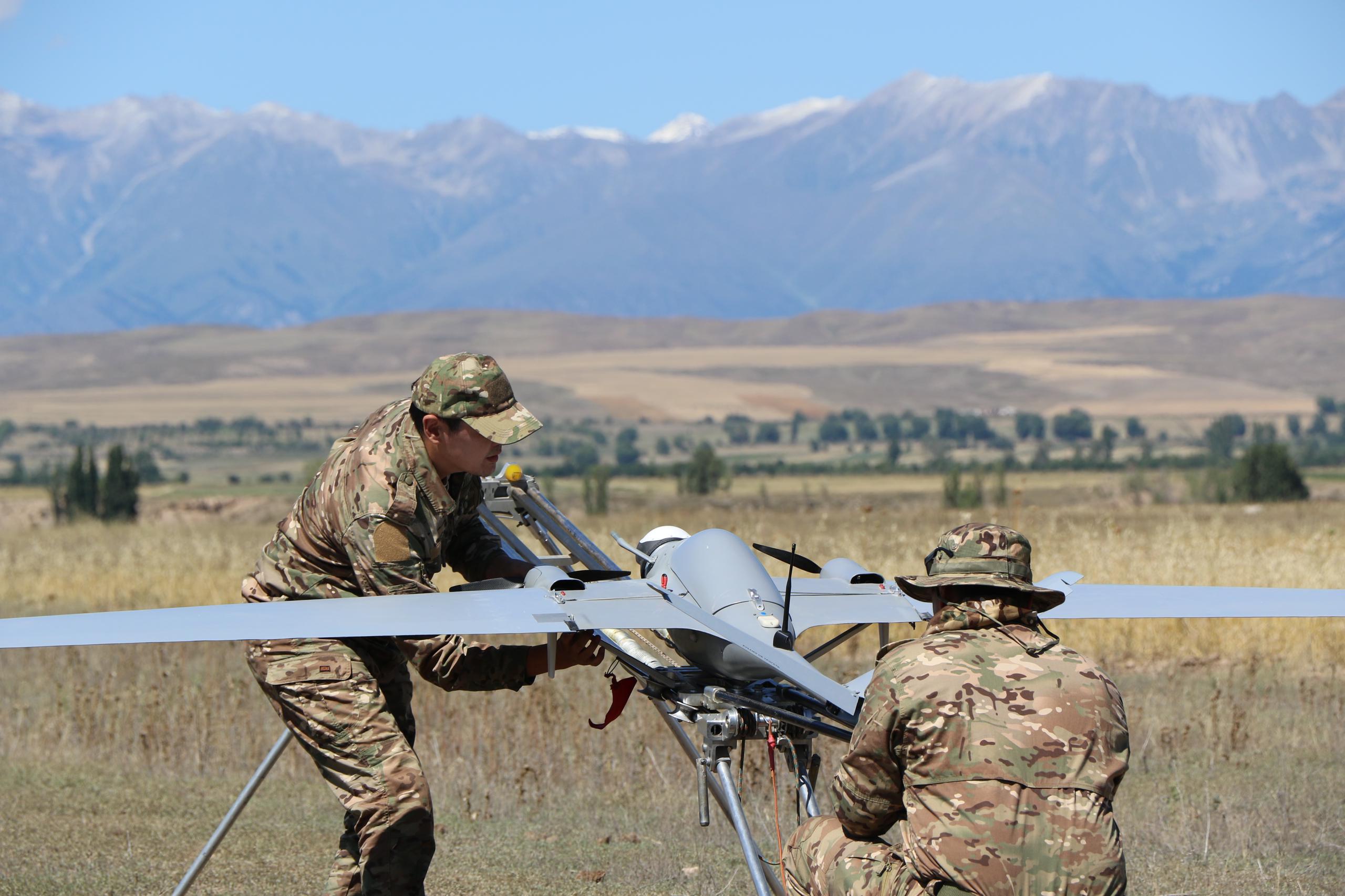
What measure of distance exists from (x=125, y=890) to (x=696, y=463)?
5423 centimetres

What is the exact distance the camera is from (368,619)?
167 inches

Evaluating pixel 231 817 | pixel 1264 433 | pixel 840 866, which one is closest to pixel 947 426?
pixel 1264 433

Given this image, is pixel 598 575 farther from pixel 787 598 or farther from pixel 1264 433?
pixel 1264 433

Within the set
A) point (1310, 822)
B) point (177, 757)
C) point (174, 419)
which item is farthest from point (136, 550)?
point (174, 419)

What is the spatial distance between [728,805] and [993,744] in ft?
3.24

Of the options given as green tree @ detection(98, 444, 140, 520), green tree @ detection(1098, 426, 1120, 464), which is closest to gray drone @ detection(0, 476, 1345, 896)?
green tree @ detection(98, 444, 140, 520)

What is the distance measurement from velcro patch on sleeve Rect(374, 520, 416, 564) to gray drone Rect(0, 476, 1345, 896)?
0.24 meters

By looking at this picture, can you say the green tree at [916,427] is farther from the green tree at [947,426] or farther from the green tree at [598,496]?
the green tree at [598,496]

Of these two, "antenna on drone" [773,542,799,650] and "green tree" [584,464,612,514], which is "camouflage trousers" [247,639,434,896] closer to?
"antenna on drone" [773,542,799,650]

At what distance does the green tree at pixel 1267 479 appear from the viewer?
46.1 m

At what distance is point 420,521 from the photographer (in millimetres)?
5098

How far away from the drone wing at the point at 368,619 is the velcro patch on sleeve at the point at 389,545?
0.31 meters

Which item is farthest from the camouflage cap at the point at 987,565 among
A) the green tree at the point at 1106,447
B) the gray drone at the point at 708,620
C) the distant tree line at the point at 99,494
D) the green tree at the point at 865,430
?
the green tree at the point at 865,430

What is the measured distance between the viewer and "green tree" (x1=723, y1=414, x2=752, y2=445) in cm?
15112
